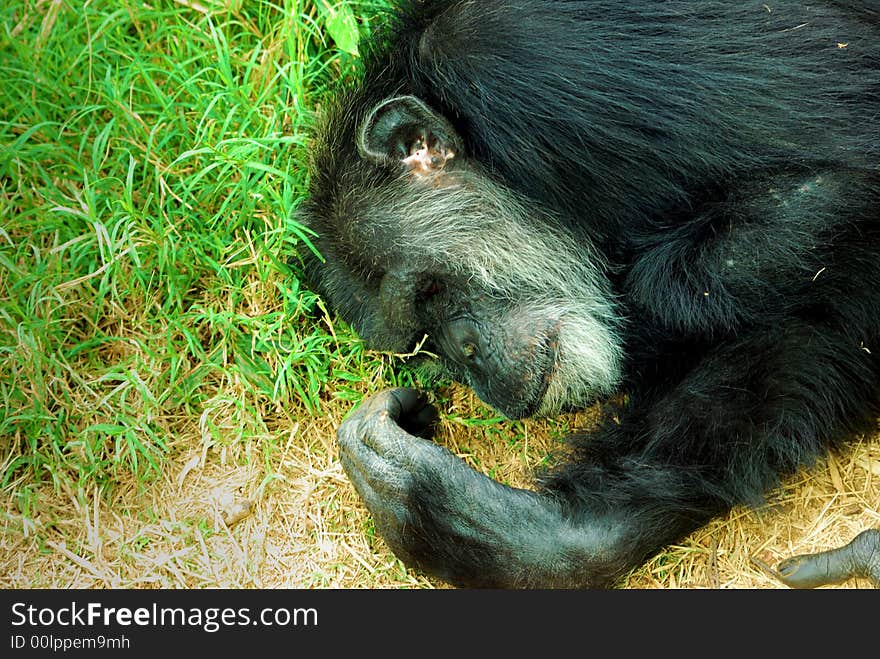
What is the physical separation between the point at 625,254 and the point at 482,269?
561mm

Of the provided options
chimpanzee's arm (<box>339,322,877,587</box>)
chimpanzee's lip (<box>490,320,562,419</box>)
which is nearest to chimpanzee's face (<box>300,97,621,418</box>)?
chimpanzee's lip (<box>490,320,562,419</box>)

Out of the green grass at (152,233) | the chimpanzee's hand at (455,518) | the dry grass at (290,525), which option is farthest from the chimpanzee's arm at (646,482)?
the green grass at (152,233)

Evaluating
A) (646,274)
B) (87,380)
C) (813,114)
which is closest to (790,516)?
(646,274)

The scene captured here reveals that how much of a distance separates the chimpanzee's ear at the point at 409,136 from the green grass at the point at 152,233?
0.53m

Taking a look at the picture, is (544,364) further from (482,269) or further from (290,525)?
(290,525)

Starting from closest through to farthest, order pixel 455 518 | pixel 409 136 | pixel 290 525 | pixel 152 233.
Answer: pixel 455 518 < pixel 409 136 < pixel 290 525 < pixel 152 233

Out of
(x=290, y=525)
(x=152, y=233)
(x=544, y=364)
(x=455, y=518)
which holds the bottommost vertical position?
(x=290, y=525)

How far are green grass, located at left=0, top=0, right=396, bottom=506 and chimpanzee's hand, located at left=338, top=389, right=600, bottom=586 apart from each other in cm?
74

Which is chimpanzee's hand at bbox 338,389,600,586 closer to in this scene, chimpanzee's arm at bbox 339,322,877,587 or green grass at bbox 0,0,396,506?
chimpanzee's arm at bbox 339,322,877,587

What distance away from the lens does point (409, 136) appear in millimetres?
4285

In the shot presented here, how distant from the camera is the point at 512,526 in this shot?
400cm

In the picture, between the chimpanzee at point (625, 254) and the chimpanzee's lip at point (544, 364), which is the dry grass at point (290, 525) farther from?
the chimpanzee's lip at point (544, 364)

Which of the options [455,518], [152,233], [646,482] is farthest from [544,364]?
[152,233]

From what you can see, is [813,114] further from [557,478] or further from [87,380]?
[87,380]
